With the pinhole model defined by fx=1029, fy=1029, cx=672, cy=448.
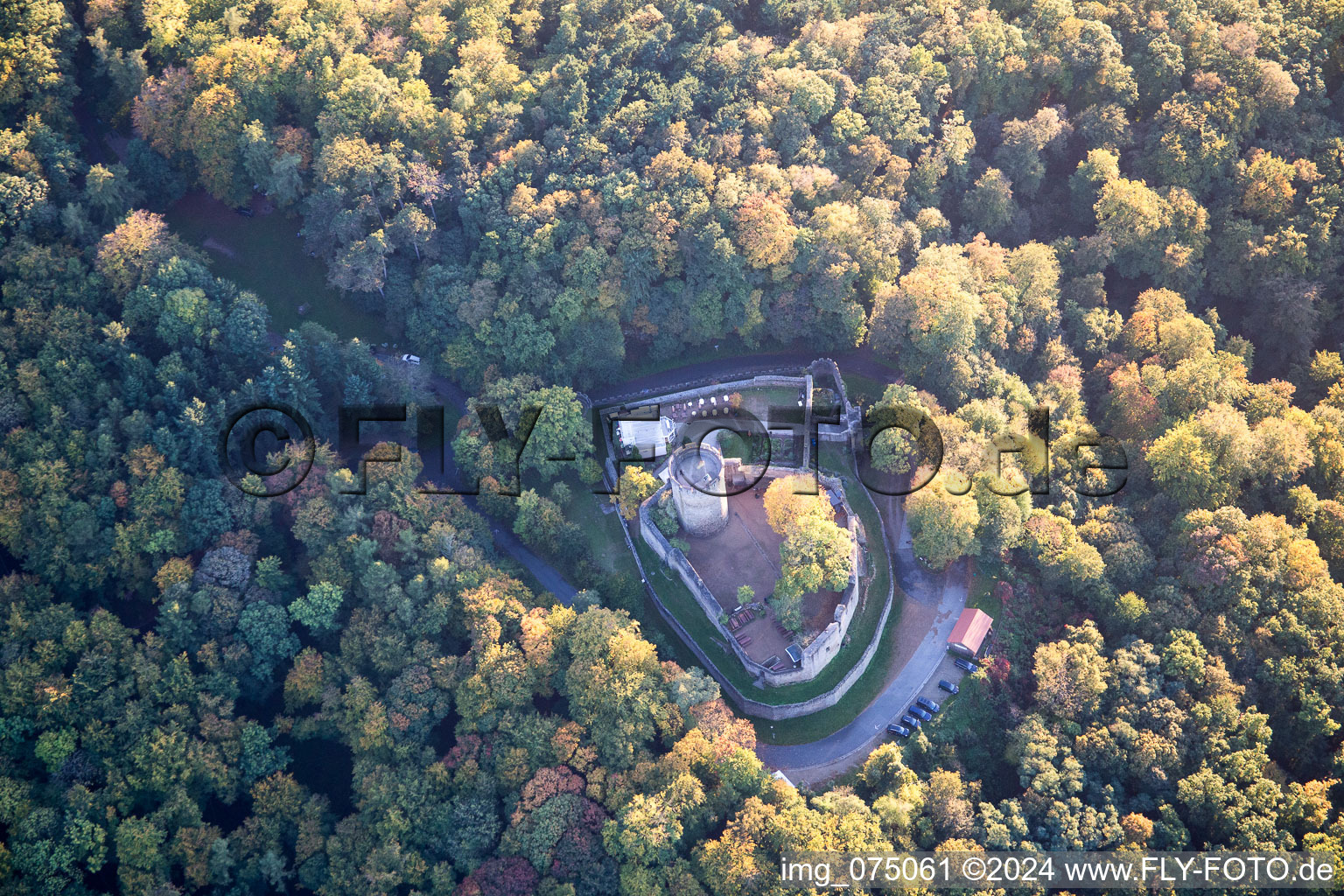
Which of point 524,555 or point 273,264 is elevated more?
point 273,264

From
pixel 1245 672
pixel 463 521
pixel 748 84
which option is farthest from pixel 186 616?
pixel 1245 672

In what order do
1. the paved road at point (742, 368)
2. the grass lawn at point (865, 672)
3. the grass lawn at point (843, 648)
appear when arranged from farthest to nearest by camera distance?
the paved road at point (742, 368) < the grass lawn at point (843, 648) < the grass lawn at point (865, 672)

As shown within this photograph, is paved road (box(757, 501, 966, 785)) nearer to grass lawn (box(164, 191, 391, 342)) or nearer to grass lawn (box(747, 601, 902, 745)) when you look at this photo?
grass lawn (box(747, 601, 902, 745))

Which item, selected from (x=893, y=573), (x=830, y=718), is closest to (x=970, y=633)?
(x=893, y=573)

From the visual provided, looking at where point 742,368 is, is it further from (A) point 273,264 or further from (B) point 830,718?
(A) point 273,264

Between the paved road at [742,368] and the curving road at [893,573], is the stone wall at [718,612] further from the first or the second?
the paved road at [742,368]

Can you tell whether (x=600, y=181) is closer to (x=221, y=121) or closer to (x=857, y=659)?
(x=221, y=121)

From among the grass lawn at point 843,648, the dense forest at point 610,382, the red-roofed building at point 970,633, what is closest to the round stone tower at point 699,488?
the grass lawn at point 843,648
